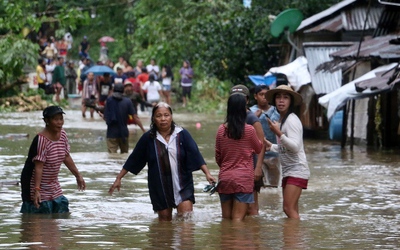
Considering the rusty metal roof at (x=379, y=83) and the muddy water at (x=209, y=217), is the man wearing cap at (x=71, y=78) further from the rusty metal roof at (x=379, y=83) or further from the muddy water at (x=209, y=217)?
the rusty metal roof at (x=379, y=83)

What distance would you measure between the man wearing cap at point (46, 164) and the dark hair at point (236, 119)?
180 cm

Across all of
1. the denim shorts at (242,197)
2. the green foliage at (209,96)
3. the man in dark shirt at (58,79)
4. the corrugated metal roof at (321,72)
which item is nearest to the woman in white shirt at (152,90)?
the green foliage at (209,96)

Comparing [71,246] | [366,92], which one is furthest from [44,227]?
[366,92]

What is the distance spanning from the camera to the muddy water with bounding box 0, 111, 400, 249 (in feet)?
30.7

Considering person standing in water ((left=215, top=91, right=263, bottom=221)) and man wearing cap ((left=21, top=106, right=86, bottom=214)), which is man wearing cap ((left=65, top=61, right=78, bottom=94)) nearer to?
man wearing cap ((left=21, top=106, right=86, bottom=214))

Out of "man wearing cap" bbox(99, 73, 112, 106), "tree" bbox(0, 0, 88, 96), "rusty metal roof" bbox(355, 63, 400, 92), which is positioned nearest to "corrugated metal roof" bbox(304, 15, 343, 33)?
"rusty metal roof" bbox(355, 63, 400, 92)

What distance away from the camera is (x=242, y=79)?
1305 inches

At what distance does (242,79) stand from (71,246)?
A: 24.4m

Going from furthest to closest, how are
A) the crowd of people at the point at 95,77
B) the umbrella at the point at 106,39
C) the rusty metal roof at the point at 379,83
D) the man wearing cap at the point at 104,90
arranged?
the umbrella at the point at 106,39, the crowd of people at the point at 95,77, the man wearing cap at the point at 104,90, the rusty metal roof at the point at 379,83

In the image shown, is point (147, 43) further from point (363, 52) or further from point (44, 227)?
point (44, 227)

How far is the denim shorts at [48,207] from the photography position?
10898 millimetres

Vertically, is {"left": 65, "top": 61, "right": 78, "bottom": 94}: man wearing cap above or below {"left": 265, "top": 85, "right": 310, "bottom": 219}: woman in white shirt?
above

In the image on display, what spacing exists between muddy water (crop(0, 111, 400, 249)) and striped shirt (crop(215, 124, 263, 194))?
40cm

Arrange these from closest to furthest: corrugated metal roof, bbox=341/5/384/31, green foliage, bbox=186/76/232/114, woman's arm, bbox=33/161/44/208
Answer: woman's arm, bbox=33/161/44/208 < corrugated metal roof, bbox=341/5/384/31 < green foliage, bbox=186/76/232/114
